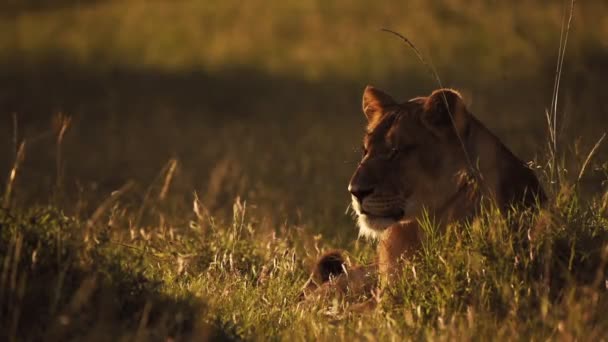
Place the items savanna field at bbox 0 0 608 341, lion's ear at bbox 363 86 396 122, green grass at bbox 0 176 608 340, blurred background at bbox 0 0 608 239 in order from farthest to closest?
blurred background at bbox 0 0 608 239
lion's ear at bbox 363 86 396 122
savanna field at bbox 0 0 608 341
green grass at bbox 0 176 608 340

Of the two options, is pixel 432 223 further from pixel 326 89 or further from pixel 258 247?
pixel 326 89

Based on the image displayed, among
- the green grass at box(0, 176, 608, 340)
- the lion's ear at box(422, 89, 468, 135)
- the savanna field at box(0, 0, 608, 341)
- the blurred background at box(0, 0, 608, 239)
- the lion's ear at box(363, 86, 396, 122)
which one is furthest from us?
the blurred background at box(0, 0, 608, 239)

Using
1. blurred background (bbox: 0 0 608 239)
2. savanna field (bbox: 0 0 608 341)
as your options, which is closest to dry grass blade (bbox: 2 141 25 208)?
savanna field (bbox: 0 0 608 341)

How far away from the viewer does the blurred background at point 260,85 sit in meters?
10.9

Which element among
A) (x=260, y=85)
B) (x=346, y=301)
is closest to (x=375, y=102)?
(x=346, y=301)

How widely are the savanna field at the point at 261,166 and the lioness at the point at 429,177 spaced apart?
12 cm

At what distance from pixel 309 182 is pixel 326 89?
679 cm

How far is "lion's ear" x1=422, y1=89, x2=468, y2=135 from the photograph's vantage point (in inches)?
200

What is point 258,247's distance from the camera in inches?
241

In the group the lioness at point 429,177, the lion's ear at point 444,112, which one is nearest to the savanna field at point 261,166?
the lioness at point 429,177

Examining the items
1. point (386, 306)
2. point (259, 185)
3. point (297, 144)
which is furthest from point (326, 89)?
point (386, 306)

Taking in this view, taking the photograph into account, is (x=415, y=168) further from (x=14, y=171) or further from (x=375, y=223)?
(x=14, y=171)

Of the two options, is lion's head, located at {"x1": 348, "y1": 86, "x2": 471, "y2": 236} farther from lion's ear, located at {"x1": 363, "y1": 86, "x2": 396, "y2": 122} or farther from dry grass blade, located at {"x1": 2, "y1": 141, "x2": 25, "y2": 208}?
dry grass blade, located at {"x1": 2, "y1": 141, "x2": 25, "y2": 208}

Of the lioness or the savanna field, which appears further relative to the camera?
the lioness
